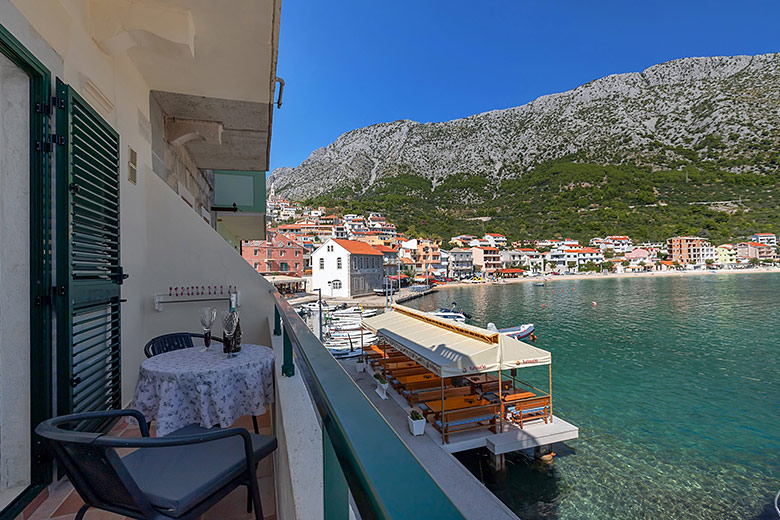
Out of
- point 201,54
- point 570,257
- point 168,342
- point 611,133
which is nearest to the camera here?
point 201,54

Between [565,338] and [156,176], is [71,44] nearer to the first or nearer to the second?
[156,176]

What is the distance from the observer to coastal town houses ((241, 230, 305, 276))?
46.1m

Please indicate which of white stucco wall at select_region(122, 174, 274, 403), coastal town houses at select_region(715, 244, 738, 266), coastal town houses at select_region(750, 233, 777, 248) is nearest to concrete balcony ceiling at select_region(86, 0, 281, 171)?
white stucco wall at select_region(122, 174, 274, 403)

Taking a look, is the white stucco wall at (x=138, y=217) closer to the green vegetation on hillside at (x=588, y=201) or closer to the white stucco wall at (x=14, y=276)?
the white stucco wall at (x=14, y=276)

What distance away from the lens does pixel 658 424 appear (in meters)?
11.3

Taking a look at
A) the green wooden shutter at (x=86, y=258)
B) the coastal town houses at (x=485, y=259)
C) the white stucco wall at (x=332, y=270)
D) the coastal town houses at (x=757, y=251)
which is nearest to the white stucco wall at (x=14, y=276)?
the green wooden shutter at (x=86, y=258)

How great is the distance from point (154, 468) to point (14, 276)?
126 centimetres

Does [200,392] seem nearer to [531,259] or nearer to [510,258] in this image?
[510,258]

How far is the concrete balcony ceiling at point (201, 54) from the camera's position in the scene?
8.51 feet

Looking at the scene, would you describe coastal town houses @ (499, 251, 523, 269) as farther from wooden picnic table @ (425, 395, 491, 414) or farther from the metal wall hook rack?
the metal wall hook rack

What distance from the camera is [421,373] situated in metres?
10.5

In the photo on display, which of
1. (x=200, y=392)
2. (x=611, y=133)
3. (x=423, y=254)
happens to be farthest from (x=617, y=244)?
(x=200, y=392)

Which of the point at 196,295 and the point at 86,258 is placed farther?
the point at 196,295

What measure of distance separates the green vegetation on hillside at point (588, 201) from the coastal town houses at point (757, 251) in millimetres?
2852
